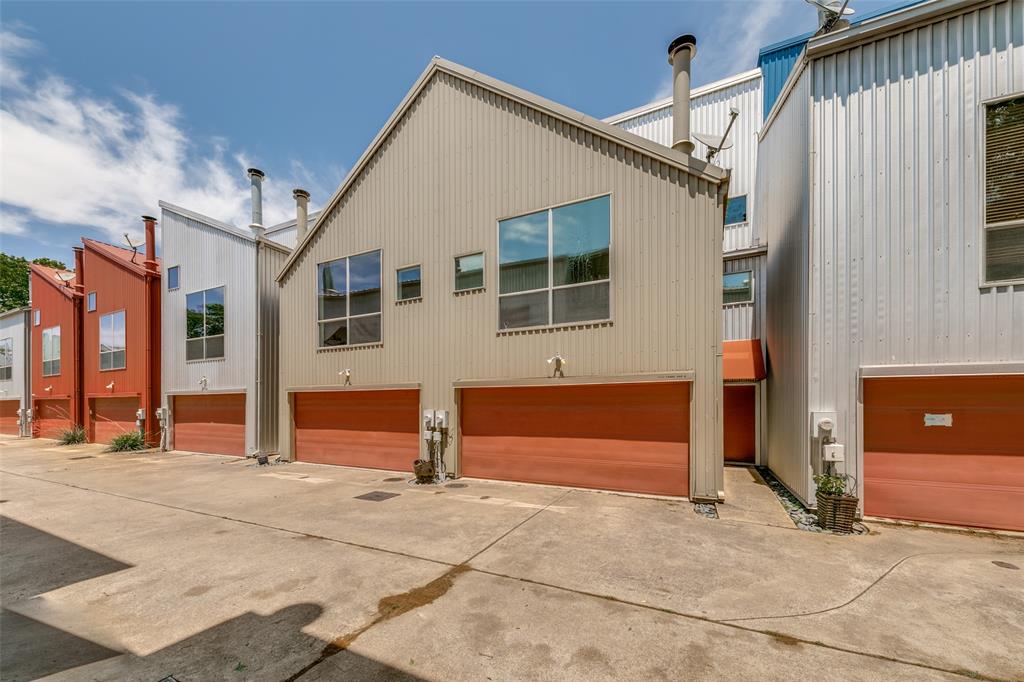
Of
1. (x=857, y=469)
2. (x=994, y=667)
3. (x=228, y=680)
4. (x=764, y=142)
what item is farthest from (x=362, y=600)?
(x=764, y=142)

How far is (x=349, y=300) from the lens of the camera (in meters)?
11.8

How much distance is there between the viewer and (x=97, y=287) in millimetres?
18297

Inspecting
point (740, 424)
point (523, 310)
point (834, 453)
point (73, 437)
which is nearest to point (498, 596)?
point (834, 453)

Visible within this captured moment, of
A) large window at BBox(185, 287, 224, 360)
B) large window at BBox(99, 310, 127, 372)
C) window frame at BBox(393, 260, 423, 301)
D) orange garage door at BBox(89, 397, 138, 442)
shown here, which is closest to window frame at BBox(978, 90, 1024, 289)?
window frame at BBox(393, 260, 423, 301)

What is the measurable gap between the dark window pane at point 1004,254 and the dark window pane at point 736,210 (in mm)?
8040

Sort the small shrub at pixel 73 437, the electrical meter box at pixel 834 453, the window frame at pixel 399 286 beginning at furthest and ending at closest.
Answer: the small shrub at pixel 73 437
the window frame at pixel 399 286
the electrical meter box at pixel 834 453

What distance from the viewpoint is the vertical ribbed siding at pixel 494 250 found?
752 centimetres

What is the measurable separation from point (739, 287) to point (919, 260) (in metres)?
5.28

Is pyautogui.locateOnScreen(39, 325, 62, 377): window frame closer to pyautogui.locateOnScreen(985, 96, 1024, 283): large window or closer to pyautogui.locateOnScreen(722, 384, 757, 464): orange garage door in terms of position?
pyautogui.locateOnScreen(722, 384, 757, 464): orange garage door

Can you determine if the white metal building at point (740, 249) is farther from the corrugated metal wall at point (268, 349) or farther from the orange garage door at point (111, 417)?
the orange garage door at point (111, 417)

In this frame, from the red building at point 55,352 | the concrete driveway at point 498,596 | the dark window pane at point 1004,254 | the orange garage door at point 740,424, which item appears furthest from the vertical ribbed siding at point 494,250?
the red building at point 55,352

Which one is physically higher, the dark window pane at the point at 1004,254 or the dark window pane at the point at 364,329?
the dark window pane at the point at 1004,254

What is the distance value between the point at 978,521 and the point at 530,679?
7.29 metres

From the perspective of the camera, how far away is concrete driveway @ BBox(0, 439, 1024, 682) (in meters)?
3.20
